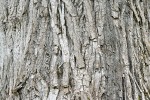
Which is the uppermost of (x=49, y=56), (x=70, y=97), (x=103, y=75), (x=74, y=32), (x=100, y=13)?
(x=100, y=13)

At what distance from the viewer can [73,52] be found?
2080 millimetres

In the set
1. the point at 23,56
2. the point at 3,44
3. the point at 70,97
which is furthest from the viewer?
the point at 3,44

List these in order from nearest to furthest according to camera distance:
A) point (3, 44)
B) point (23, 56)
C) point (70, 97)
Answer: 1. point (70, 97)
2. point (23, 56)
3. point (3, 44)

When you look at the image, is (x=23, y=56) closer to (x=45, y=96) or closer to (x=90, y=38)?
→ (x=45, y=96)

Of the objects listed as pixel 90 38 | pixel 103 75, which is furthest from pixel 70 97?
pixel 90 38

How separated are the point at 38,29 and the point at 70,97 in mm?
539

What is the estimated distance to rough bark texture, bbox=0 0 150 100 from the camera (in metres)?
2.04

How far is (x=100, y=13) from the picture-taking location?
2.20 meters

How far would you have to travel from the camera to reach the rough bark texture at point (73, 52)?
6.70 ft

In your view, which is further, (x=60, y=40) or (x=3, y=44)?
(x=3, y=44)

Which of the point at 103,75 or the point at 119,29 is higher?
the point at 119,29

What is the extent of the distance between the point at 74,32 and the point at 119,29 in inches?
13.4

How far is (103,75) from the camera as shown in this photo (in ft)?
6.80

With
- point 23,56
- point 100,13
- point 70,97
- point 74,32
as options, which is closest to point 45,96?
point 70,97
